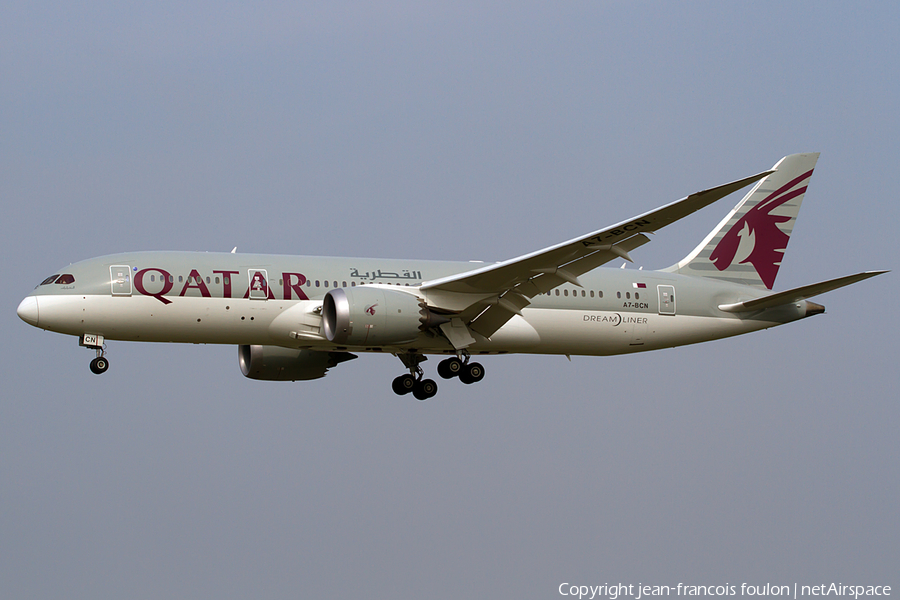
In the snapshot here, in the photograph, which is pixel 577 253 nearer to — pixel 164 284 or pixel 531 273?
pixel 531 273

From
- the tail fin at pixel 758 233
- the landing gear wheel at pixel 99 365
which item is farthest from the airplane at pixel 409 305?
the tail fin at pixel 758 233

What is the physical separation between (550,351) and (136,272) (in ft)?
42.2

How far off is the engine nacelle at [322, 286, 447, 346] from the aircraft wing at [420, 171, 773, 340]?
1.18 m

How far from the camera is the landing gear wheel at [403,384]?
3528 centimetres

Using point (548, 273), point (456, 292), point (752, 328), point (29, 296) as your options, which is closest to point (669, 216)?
point (548, 273)

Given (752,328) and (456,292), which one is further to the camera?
(752,328)

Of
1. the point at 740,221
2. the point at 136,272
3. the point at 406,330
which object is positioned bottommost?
the point at 406,330

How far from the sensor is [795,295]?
34.2m

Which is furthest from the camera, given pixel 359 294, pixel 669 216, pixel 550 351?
pixel 550 351

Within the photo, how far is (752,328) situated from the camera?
3681 cm

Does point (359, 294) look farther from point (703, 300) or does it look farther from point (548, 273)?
point (703, 300)

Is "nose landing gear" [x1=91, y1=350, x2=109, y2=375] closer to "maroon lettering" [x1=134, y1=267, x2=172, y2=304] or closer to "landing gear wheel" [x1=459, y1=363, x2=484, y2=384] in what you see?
"maroon lettering" [x1=134, y1=267, x2=172, y2=304]

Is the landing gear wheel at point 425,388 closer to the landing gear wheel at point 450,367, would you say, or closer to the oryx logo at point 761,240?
the landing gear wheel at point 450,367

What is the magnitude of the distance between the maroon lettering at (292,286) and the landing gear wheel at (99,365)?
5.48 m
